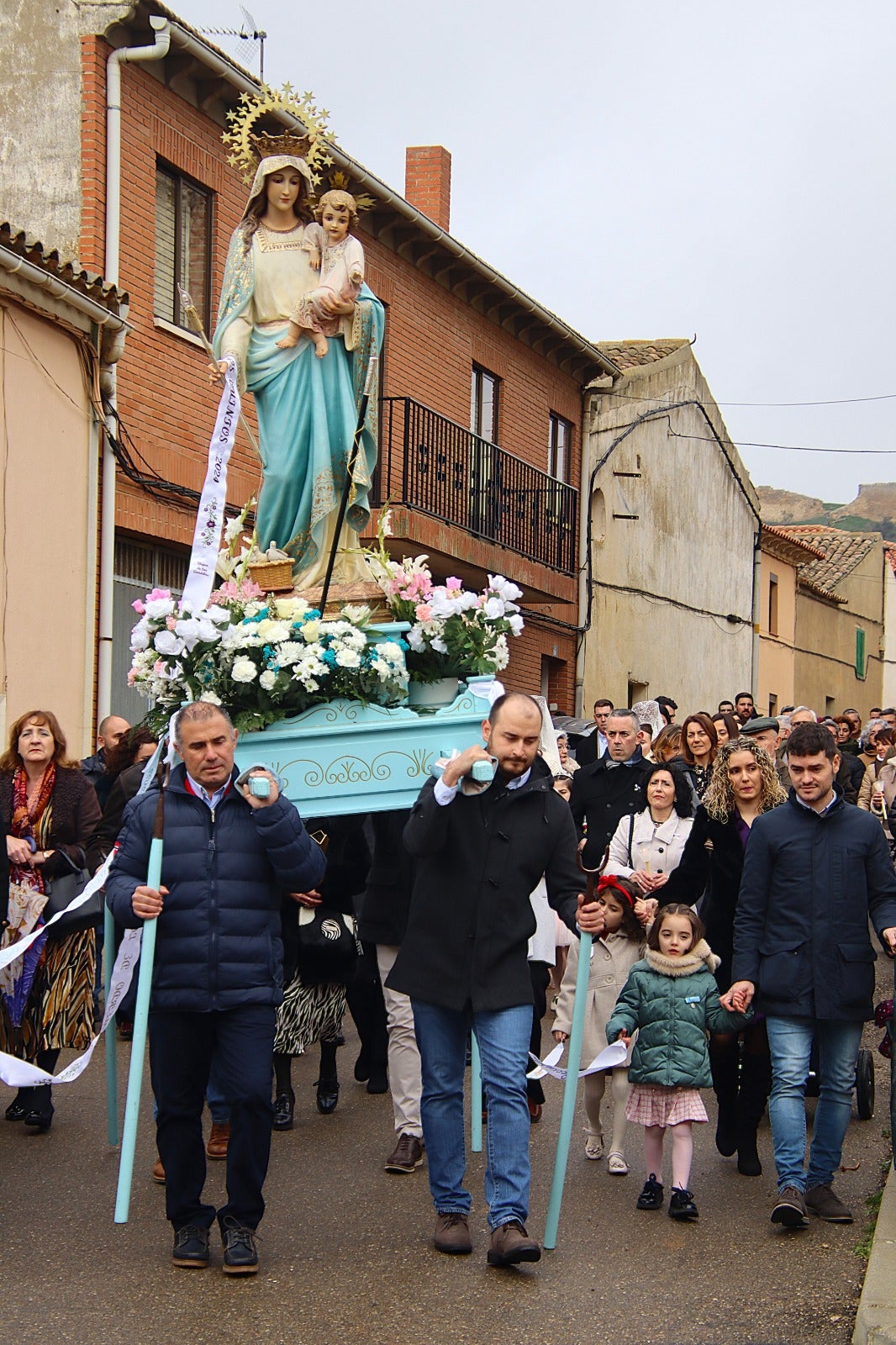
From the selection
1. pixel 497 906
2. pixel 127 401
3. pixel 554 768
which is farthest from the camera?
pixel 127 401

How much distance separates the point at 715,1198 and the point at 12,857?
11.4 feet

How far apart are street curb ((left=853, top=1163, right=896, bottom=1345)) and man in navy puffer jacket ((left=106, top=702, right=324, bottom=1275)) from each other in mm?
1938

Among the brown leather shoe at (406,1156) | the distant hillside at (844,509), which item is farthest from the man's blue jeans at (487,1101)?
the distant hillside at (844,509)

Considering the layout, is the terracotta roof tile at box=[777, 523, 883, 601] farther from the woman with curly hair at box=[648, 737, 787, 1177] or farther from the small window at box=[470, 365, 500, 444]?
the woman with curly hair at box=[648, 737, 787, 1177]

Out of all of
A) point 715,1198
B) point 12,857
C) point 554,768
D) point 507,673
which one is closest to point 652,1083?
point 715,1198

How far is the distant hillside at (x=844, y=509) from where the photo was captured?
116375mm

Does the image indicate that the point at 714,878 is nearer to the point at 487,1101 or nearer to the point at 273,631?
the point at 487,1101

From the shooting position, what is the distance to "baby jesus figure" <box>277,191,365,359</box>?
8.09 m

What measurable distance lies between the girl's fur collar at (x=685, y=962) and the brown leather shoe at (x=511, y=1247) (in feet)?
4.84

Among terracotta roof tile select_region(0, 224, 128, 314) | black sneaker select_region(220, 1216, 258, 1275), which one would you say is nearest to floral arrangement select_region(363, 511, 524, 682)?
black sneaker select_region(220, 1216, 258, 1275)

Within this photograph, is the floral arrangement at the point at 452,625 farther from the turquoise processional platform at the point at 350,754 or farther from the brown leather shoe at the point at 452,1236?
the brown leather shoe at the point at 452,1236

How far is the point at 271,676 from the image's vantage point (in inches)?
269

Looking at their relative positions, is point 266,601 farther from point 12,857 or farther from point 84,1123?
point 84,1123

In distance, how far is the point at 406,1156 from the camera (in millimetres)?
7086
